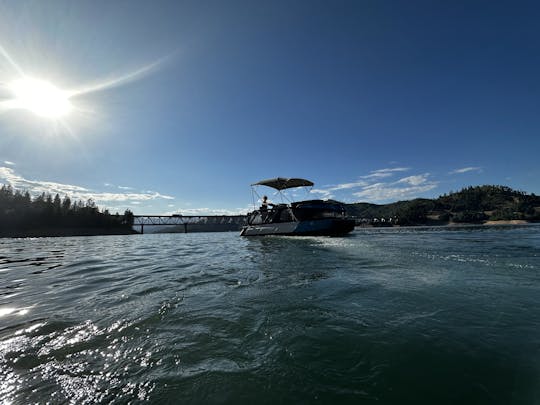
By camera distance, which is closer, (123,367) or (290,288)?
(123,367)

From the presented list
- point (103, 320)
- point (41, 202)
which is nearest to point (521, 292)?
point (103, 320)

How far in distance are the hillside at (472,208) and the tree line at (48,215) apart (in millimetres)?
109804

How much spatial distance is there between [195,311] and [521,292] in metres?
6.79

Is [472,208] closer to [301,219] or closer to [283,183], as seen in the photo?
[283,183]

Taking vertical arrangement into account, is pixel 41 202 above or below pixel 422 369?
above

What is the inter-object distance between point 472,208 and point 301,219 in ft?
574

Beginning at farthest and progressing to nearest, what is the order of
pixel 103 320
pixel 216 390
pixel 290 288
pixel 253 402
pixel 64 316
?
pixel 290 288 < pixel 64 316 < pixel 103 320 < pixel 216 390 < pixel 253 402

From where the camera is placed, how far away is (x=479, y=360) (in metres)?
2.62

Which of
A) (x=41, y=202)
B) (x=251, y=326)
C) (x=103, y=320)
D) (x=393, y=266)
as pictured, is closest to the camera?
(x=251, y=326)

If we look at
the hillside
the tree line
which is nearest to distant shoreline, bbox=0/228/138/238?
the tree line

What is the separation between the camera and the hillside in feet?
412

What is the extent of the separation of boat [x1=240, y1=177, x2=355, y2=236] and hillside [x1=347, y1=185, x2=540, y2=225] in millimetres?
72341

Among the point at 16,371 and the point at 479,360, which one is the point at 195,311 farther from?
the point at 479,360

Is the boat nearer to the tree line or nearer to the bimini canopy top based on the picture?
the bimini canopy top
